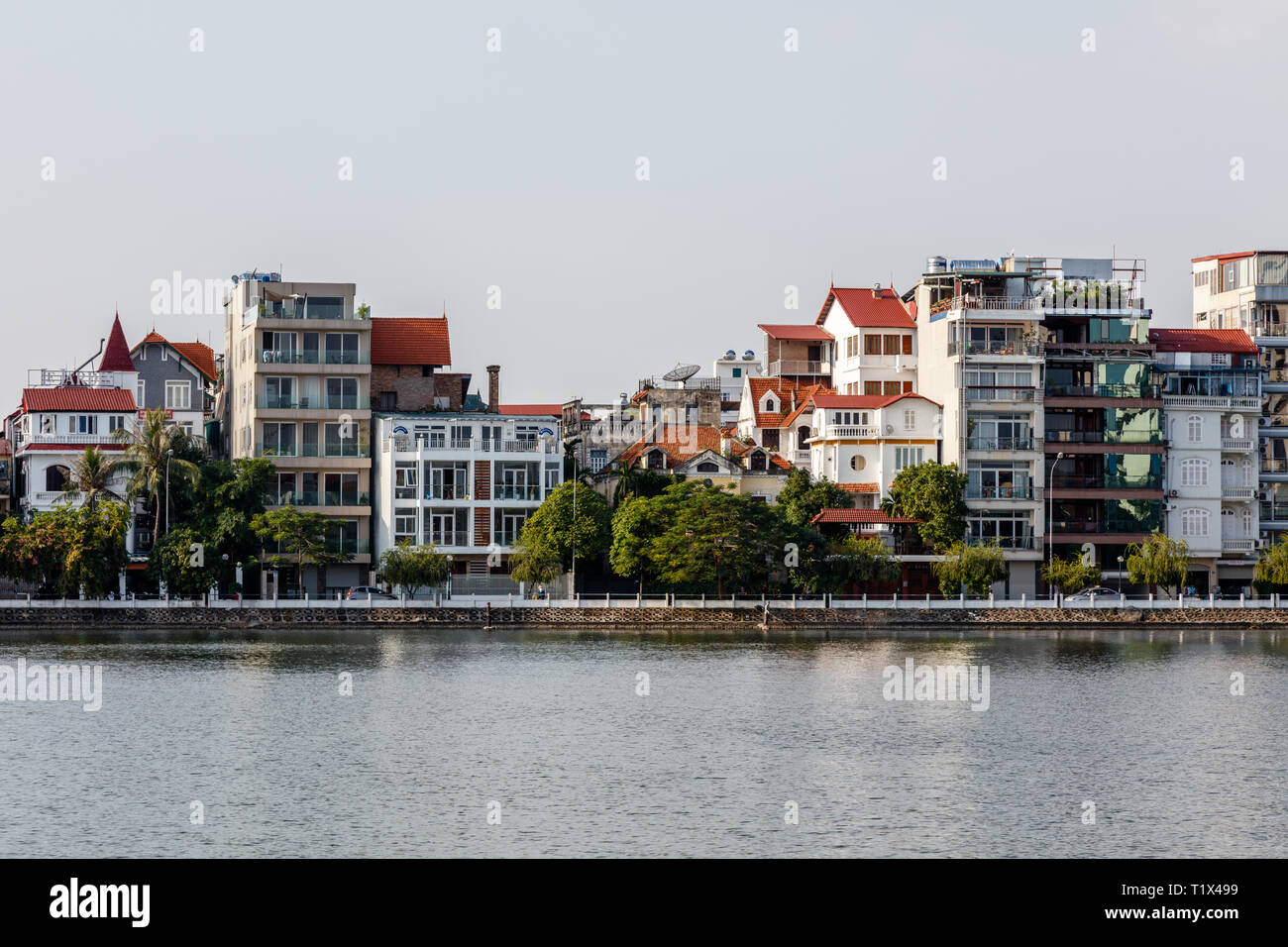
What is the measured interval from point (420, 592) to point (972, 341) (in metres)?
32.5

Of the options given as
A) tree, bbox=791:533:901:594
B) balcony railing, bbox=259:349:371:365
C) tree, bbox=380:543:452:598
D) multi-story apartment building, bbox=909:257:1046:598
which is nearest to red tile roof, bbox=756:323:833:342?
multi-story apartment building, bbox=909:257:1046:598

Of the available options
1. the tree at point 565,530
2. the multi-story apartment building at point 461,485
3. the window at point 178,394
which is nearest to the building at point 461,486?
the multi-story apartment building at point 461,485

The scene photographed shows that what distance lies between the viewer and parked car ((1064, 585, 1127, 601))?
278 ft

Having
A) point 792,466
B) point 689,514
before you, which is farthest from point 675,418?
point 689,514

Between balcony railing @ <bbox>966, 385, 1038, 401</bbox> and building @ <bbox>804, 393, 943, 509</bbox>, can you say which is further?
building @ <bbox>804, 393, 943, 509</bbox>

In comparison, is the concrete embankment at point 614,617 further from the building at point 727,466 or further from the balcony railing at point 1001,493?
the building at point 727,466

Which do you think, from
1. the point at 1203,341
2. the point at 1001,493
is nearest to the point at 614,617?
the point at 1001,493

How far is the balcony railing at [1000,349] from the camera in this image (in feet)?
303

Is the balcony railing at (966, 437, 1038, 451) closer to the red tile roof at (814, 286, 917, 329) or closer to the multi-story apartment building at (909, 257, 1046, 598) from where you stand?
the multi-story apartment building at (909, 257, 1046, 598)

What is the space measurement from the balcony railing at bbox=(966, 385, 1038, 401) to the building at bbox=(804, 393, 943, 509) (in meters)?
2.64

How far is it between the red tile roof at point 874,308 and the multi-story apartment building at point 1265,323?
780 inches

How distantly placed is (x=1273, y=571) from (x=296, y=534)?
161 feet
